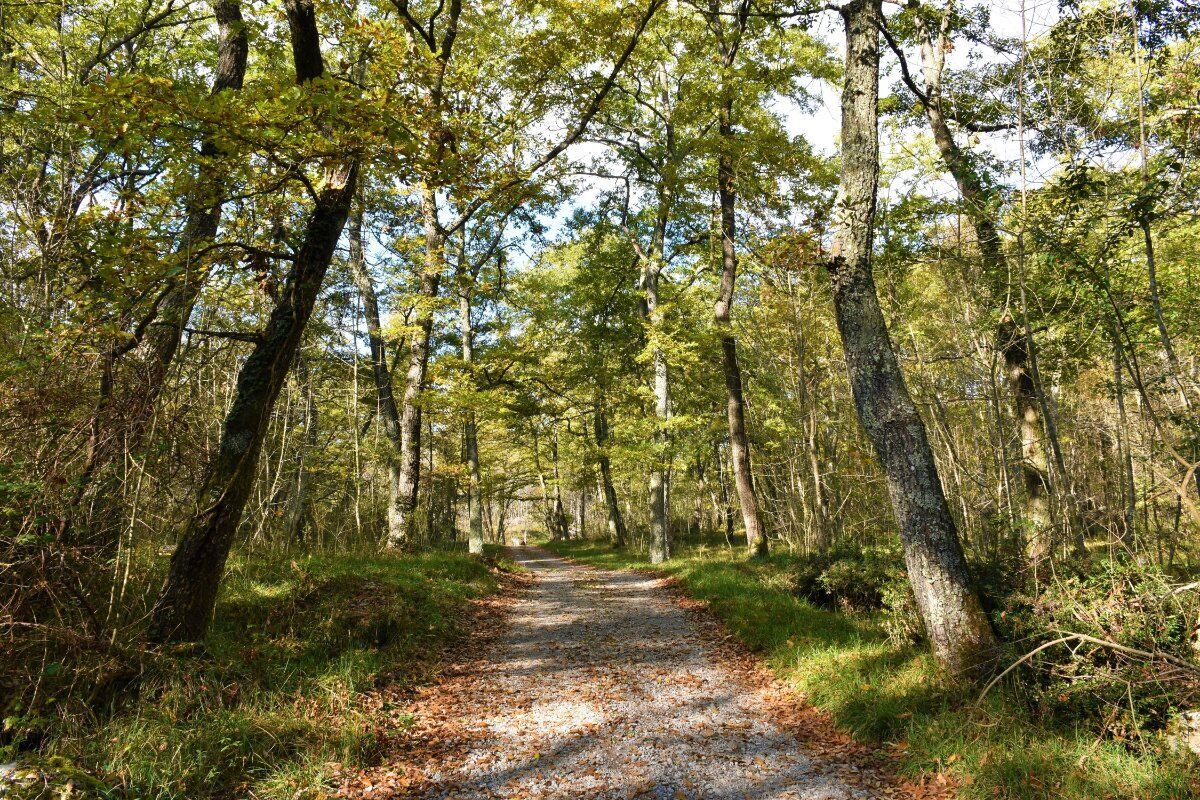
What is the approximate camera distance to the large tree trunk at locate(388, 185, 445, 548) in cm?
1132

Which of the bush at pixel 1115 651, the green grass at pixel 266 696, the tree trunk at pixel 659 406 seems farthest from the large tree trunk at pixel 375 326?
the bush at pixel 1115 651

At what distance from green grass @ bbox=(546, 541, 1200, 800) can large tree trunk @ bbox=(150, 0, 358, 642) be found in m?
5.46

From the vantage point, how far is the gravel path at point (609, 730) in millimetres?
3918

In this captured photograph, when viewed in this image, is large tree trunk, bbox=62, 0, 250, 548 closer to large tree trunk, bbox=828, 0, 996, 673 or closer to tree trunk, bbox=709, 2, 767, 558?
large tree trunk, bbox=828, 0, 996, 673

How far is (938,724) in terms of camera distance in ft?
13.4

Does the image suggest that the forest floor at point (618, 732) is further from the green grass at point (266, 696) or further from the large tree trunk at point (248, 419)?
the large tree trunk at point (248, 419)

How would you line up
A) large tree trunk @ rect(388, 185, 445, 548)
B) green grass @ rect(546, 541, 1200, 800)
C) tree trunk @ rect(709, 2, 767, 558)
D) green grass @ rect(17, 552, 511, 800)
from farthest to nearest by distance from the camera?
tree trunk @ rect(709, 2, 767, 558) < large tree trunk @ rect(388, 185, 445, 548) < green grass @ rect(17, 552, 511, 800) < green grass @ rect(546, 541, 1200, 800)

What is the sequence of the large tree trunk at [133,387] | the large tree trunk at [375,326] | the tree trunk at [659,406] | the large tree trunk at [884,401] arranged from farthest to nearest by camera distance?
the large tree trunk at [375,326]
the tree trunk at [659,406]
the large tree trunk at [884,401]
the large tree trunk at [133,387]

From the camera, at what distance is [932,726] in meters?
4.07

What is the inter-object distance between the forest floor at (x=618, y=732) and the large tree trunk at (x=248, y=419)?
2.06m

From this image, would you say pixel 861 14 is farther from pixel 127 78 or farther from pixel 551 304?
pixel 551 304

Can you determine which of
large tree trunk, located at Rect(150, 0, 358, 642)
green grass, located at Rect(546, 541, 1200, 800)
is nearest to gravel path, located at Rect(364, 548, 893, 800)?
green grass, located at Rect(546, 541, 1200, 800)

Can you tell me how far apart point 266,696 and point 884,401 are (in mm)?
5744

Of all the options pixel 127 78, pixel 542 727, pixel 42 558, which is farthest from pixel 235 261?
pixel 542 727
